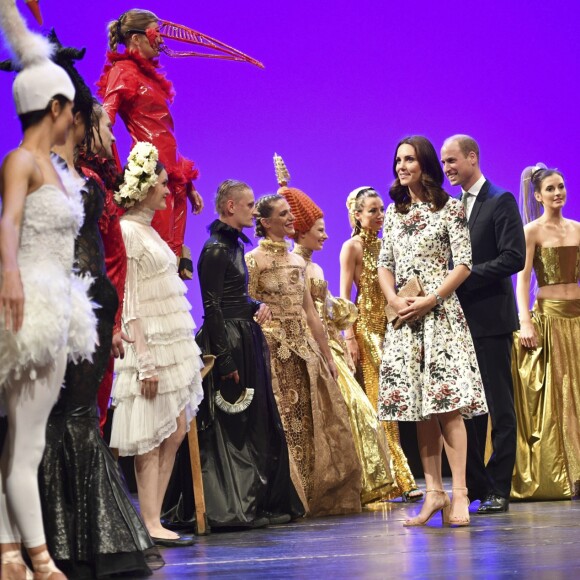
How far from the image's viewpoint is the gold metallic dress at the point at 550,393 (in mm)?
5570

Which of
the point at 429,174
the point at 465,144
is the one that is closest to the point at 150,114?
the point at 429,174

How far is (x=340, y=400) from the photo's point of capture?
525 centimetres

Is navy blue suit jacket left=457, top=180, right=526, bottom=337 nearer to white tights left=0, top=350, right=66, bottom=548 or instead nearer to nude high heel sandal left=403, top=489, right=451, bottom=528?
nude high heel sandal left=403, top=489, right=451, bottom=528

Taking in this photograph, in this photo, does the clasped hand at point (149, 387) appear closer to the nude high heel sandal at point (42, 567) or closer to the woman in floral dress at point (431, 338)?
the woman in floral dress at point (431, 338)

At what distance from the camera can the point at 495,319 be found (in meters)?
4.85

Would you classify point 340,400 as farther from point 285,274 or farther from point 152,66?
point 152,66

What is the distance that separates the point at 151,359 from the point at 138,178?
69 centimetres

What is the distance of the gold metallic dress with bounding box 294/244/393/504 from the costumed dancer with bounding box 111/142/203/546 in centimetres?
175

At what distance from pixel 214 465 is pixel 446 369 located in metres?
1.12

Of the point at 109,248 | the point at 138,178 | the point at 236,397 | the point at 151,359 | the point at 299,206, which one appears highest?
the point at 299,206

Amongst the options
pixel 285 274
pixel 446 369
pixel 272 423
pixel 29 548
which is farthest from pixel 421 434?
pixel 29 548

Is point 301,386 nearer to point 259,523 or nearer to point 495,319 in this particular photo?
point 259,523

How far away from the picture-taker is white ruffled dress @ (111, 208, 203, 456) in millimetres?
3908

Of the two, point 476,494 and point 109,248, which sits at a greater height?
point 109,248
